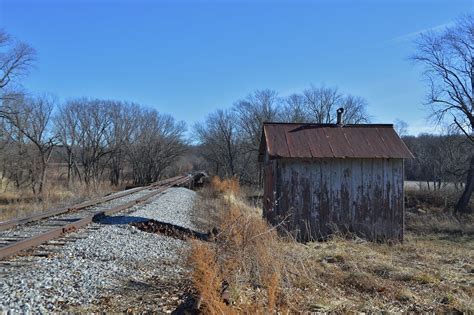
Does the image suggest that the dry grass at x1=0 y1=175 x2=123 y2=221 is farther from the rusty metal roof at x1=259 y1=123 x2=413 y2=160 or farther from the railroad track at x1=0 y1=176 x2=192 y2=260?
the rusty metal roof at x1=259 y1=123 x2=413 y2=160

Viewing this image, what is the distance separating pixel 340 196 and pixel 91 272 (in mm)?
8434

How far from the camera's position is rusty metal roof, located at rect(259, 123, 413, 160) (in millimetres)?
12898

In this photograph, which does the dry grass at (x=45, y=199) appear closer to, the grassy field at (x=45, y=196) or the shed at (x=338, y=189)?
the grassy field at (x=45, y=196)

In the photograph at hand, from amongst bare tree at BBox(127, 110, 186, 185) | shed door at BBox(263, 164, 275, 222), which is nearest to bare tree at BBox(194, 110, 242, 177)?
bare tree at BBox(127, 110, 186, 185)

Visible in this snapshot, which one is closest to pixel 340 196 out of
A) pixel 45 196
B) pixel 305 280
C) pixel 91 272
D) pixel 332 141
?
pixel 332 141

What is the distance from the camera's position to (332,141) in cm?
1346

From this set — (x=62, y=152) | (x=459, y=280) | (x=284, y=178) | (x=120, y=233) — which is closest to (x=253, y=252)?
(x=459, y=280)

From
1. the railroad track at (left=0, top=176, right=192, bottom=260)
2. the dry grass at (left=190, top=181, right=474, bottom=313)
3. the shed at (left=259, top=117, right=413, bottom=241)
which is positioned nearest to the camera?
the dry grass at (left=190, top=181, right=474, bottom=313)

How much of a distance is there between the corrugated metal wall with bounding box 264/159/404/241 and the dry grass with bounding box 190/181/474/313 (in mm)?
3790

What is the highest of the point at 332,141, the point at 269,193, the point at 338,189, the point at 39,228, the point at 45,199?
the point at 332,141

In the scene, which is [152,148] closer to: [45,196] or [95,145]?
[95,145]

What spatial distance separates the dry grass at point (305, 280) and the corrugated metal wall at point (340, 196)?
3.79 metres

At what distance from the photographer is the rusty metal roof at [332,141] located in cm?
1290

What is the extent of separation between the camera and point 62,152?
64.1m
